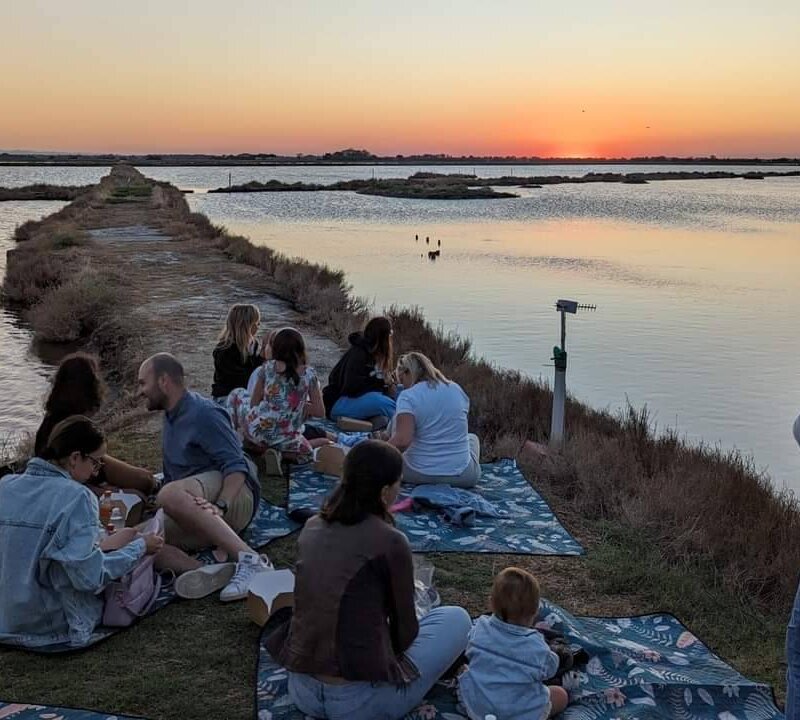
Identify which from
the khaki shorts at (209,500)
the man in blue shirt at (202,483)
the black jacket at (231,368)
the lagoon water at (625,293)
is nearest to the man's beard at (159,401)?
the man in blue shirt at (202,483)

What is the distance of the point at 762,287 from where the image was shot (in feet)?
71.7

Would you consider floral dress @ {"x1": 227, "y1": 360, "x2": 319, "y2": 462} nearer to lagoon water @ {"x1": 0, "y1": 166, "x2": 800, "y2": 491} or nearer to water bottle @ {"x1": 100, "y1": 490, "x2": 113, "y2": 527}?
water bottle @ {"x1": 100, "y1": 490, "x2": 113, "y2": 527}

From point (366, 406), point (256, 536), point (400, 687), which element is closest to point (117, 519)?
point (256, 536)

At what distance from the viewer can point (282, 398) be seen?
6.64m

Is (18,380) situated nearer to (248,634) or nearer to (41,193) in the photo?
(248,634)

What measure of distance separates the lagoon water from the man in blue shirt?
19.6 feet

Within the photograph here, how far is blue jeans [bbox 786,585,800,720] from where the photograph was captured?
115 inches

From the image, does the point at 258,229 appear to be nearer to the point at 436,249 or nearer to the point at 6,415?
the point at 436,249

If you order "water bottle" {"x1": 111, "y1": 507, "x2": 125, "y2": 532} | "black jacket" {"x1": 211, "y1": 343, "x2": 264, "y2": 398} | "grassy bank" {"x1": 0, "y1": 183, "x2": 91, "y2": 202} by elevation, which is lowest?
"water bottle" {"x1": 111, "y1": 507, "x2": 125, "y2": 532}

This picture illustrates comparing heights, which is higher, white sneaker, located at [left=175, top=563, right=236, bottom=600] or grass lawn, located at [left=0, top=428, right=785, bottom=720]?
white sneaker, located at [left=175, top=563, right=236, bottom=600]

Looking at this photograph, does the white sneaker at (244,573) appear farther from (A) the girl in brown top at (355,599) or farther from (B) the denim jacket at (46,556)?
(A) the girl in brown top at (355,599)

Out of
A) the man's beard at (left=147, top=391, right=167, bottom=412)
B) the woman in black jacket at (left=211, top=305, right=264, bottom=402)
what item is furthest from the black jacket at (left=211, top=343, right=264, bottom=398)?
the man's beard at (left=147, top=391, right=167, bottom=412)

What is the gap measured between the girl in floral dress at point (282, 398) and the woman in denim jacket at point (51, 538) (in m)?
2.58

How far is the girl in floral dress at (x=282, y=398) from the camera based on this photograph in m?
6.57
